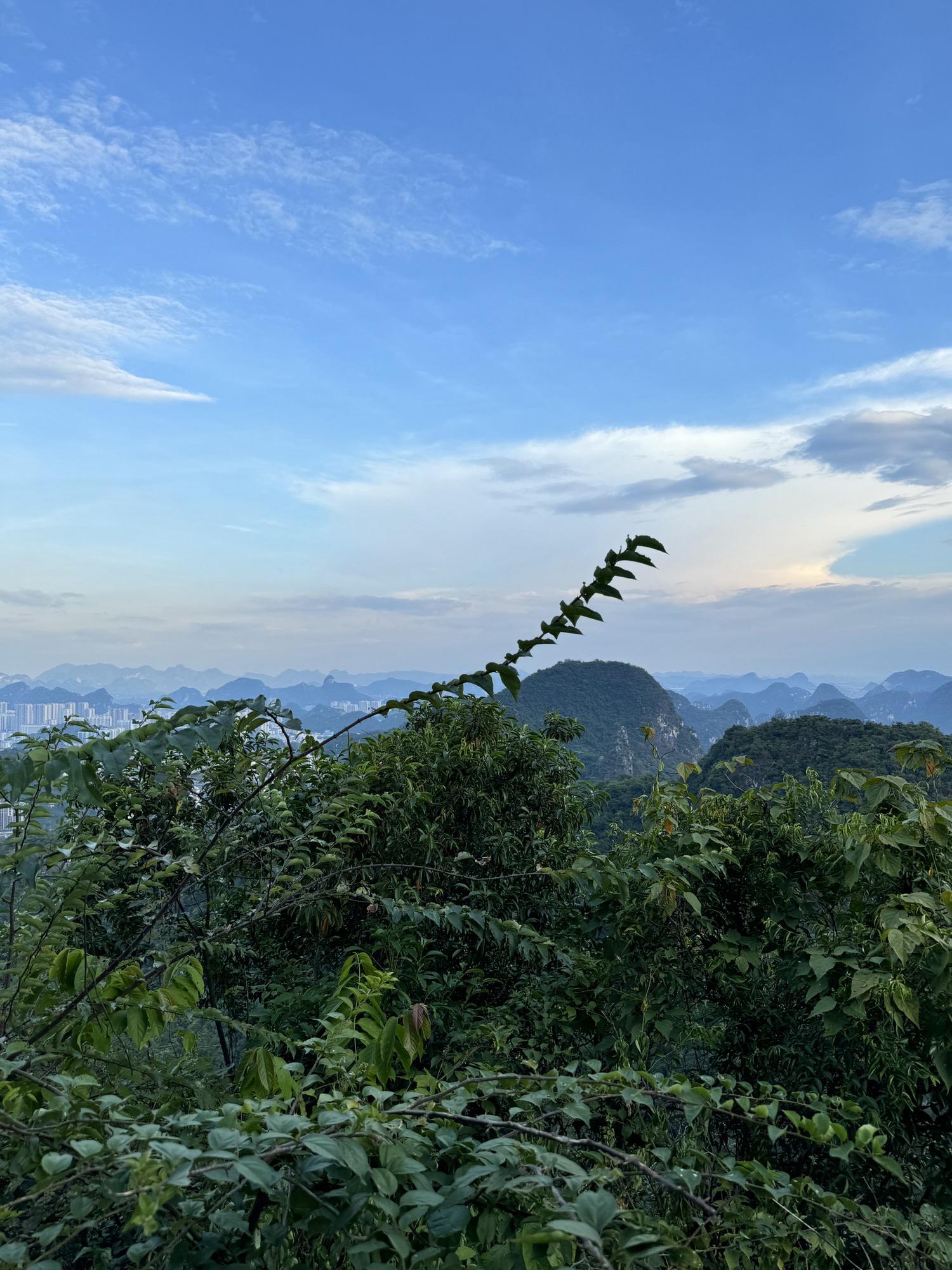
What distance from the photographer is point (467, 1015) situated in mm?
3193

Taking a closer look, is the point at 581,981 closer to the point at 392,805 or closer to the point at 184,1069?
the point at 392,805

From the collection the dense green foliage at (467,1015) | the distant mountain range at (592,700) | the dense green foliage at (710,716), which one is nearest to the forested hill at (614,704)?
the distant mountain range at (592,700)

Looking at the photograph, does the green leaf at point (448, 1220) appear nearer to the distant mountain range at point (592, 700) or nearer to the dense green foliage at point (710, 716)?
the distant mountain range at point (592, 700)

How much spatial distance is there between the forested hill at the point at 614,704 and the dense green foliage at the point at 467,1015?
40639 millimetres

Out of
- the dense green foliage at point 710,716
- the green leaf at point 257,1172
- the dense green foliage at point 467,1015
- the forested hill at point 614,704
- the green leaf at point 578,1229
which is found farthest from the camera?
the dense green foliage at point 710,716

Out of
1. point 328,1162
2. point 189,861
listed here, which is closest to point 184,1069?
point 189,861

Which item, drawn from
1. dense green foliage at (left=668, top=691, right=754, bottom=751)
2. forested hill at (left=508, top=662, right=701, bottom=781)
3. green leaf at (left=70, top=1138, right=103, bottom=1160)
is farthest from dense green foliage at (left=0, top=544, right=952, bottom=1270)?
dense green foliage at (left=668, top=691, right=754, bottom=751)

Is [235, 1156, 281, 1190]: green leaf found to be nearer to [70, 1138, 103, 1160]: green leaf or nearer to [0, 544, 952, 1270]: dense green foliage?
[0, 544, 952, 1270]: dense green foliage

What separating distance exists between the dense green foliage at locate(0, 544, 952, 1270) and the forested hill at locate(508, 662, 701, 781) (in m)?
40.6

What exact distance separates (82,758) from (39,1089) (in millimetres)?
651

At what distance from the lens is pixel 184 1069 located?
2.30m

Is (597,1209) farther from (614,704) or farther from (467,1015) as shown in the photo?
(614,704)

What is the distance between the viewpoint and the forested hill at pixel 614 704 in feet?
174

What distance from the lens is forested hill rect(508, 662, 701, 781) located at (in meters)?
53.0
